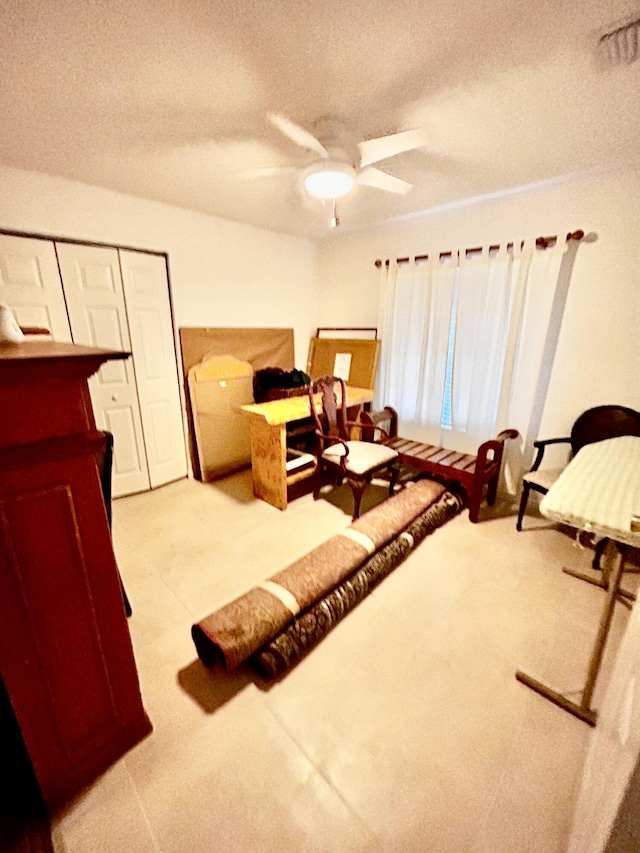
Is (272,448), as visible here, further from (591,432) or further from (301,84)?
(591,432)

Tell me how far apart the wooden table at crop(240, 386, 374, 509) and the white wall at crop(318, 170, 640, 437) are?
2061mm

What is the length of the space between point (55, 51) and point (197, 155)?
33.0 inches

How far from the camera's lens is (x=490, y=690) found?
1.39m

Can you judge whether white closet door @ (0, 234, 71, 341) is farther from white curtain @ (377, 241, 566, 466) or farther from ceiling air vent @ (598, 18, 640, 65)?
ceiling air vent @ (598, 18, 640, 65)

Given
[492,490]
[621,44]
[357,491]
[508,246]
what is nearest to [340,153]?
[621,44]

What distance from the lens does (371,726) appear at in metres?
1.26

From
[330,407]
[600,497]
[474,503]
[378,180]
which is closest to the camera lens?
[600,497]

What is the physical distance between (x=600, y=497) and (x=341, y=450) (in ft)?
6.00

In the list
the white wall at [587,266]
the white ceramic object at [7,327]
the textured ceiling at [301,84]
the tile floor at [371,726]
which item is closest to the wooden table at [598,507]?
the tile floor at [371,726]

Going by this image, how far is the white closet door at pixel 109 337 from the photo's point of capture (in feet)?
8.23

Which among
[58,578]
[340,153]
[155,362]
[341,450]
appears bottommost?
[341,450]

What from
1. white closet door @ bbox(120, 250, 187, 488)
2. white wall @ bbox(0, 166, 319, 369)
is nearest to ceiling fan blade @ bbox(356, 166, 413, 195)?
white wall @ bbox(0, 166, 319, 369)

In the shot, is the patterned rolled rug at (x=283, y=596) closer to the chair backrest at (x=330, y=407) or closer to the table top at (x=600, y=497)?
the chair backrest at (x=330, y=407)

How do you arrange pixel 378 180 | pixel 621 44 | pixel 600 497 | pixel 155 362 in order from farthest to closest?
pixel 155 362
pixel 378 180
pixel 621 44
pixel 600 497
